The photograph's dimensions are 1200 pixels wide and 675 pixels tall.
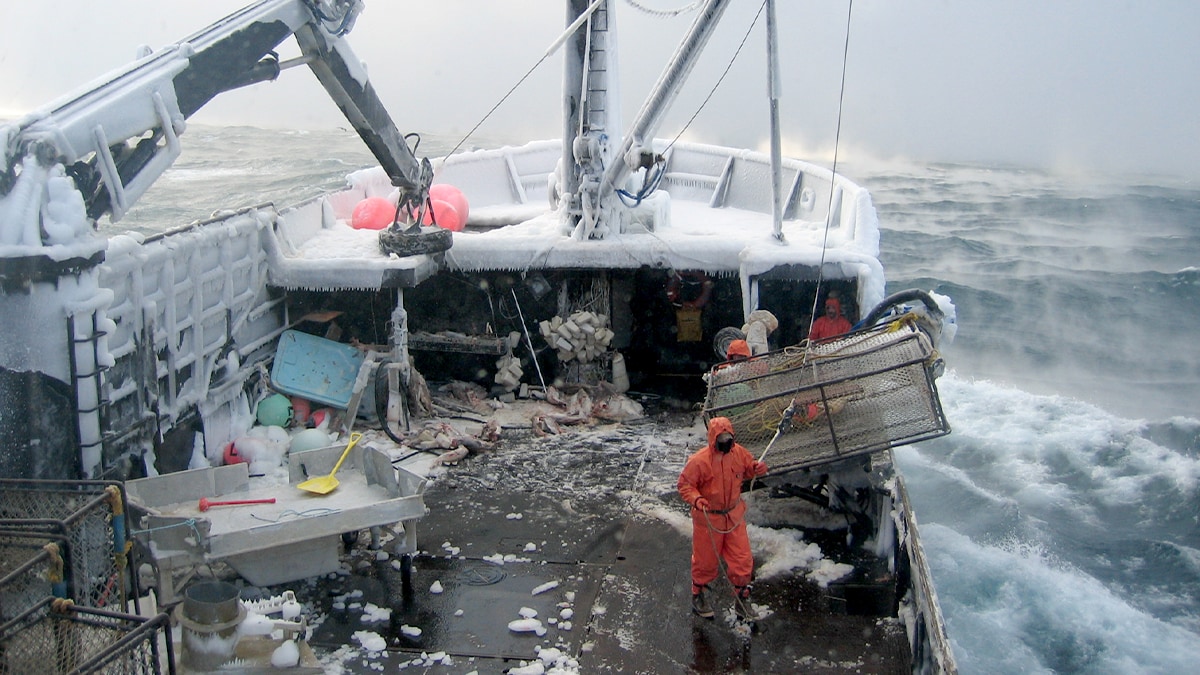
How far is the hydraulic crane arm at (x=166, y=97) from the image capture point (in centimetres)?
565

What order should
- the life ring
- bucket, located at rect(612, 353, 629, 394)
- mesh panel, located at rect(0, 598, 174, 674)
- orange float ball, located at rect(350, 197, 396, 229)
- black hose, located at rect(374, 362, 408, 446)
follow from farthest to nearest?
orange float ball, located at rect(350, 197, 396, 229), the life ring, bucket, located at rect(612, 353, 629, 394), black hose, located at rect(374, 362, 408, 446), mesh panel, located at rect(0, 598, 174, 674)

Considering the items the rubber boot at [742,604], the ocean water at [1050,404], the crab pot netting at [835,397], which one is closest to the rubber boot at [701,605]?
the rubber boot at [742,604]

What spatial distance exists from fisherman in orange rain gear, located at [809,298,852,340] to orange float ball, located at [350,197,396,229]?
539 cm

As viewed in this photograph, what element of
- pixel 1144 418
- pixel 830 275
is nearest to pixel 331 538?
pixel 830 275

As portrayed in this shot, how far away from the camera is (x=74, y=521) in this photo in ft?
13.6

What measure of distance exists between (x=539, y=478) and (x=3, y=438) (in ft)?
12.8

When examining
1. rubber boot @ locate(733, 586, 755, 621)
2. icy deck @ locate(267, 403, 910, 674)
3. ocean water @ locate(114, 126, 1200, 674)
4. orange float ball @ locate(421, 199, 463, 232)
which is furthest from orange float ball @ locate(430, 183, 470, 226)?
ocean water @ locate(114, 126, 1200, 674)

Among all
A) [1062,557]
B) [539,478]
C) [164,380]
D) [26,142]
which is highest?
[26,142]

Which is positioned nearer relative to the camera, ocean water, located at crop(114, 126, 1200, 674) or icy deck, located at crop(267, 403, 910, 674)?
icy deck, located at crop(267, 403, 910, 674)

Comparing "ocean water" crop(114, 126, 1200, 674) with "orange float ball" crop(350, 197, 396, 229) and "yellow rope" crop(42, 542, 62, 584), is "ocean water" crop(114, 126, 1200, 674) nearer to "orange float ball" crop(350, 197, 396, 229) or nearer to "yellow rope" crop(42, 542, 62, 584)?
"orange float ball" crop(350, 197, 396, 229)

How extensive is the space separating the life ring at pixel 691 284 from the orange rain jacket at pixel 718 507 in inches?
195

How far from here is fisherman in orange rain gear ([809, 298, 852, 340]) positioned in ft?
28.6

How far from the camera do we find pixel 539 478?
799cm

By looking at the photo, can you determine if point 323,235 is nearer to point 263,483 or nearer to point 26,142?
point 263,483
